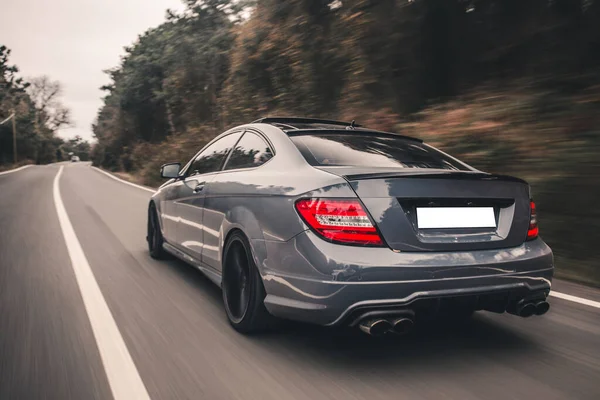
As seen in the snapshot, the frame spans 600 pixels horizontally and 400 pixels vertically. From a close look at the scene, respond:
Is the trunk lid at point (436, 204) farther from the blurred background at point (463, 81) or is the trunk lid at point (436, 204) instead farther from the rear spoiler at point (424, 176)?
the blurred background at point (463, 81)

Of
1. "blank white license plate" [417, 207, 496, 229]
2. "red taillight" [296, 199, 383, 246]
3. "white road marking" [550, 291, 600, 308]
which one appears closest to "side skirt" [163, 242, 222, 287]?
"red taillight" [296, 199, 383, 246]

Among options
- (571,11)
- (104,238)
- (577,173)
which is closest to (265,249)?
(577,173)

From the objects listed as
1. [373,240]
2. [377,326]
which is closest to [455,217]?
[373,240]

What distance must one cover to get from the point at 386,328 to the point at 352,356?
1.50 ft

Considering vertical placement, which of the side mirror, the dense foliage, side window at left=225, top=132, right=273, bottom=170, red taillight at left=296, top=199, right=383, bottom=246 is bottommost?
red taillight at left=296, top=199, right=383, bottom=246

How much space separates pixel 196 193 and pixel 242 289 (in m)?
1.32

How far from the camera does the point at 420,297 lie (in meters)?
2.84

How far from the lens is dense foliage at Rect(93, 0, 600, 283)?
19.5ft

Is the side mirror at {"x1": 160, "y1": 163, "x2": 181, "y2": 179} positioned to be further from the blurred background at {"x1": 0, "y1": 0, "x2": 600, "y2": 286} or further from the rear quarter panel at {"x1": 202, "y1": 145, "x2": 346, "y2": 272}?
the blurred background at {"x1": 0, "y1": 0, "x2": 600, "y2": 286}

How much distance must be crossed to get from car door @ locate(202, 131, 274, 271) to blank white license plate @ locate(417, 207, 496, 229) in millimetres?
1122

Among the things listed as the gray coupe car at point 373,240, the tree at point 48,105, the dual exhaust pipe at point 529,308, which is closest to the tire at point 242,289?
the gray coupe car at point 373,240

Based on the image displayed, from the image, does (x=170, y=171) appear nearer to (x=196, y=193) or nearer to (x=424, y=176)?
(x=196, y=193)

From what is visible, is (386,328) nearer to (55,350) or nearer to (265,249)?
(265,249)

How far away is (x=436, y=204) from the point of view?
302 centimetres
